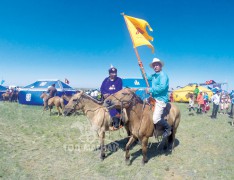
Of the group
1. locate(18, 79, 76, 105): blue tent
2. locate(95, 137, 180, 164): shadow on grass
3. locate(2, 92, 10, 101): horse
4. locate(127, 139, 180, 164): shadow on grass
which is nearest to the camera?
locate(127, 139, 180, 164): shadow on grass

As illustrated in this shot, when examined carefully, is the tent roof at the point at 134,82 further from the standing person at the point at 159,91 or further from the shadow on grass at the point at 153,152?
the standing person at the point at 159,91

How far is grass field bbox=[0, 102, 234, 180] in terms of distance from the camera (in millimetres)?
6609

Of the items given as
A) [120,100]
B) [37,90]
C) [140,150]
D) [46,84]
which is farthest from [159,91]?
[37,90]

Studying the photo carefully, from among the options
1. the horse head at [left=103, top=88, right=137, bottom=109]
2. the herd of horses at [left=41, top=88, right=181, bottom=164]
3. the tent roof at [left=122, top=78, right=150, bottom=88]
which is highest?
the tent roof at [left=122, top=78, right=150, bottom=88]

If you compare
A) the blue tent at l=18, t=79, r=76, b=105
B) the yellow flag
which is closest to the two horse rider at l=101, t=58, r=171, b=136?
the yellow flag

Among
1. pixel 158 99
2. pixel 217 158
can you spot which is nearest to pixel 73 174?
pixel 158 99

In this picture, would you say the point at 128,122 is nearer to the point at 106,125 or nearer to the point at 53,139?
the point at 106,125

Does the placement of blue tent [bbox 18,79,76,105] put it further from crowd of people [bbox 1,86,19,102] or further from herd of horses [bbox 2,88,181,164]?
herd of horses [bbox 2,88,181,164]

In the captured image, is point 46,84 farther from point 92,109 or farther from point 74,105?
point 92,109

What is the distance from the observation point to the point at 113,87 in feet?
26.4

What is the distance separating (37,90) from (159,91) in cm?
2001

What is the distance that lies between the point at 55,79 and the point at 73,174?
18.8 metres

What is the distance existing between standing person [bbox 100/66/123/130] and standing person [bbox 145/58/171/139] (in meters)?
1.49

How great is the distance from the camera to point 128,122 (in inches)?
271
